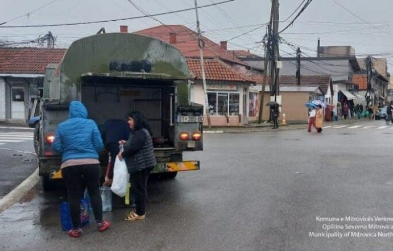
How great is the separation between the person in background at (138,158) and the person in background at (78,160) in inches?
25.0

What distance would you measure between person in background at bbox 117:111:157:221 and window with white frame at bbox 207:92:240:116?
26164mm

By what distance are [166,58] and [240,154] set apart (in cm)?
701

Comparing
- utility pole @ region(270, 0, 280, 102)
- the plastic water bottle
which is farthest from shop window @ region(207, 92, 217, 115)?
the plastic water bottle

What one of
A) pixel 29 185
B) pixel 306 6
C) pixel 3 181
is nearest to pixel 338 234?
pixel 29 185

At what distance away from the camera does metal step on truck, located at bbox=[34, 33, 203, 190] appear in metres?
8.41

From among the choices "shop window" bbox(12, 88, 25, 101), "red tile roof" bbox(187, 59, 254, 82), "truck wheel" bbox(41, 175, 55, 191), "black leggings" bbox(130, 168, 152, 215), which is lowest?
"truck wheel" bbox(41, 175, 55, 191)

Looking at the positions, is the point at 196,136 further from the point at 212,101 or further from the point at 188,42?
the point at 188,42

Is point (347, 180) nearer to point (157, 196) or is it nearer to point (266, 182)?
point (266, 182)

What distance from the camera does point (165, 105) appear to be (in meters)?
10.4

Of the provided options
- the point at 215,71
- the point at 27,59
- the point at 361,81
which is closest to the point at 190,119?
the point at 215,71

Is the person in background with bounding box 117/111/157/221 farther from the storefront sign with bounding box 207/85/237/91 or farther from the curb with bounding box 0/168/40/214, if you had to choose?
the storefront sign with bounding box 207/85/237/91

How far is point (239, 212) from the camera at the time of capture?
25.6 feet

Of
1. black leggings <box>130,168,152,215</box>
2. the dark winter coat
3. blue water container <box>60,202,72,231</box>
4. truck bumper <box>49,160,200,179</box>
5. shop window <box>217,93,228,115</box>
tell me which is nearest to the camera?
blue water container <box>60,202,72,231</box>

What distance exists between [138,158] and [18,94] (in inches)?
1170
